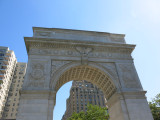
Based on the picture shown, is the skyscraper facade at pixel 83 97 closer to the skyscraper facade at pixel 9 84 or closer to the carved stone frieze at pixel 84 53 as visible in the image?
the skyscraper facade at pixel 9 84

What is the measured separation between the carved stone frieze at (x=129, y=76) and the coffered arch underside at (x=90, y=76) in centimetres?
176

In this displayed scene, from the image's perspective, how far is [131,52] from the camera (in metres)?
18.8

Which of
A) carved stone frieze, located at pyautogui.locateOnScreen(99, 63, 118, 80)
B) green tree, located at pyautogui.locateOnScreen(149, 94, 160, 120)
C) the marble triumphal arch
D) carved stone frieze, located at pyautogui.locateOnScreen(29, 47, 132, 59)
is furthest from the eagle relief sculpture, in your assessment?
green tree, located at pyautogui.locateOnScreen(149, 94, 160, 120)

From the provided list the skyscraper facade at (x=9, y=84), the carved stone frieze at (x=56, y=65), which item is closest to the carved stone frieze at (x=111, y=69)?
the carved stone frieze at (x=56, y=65)

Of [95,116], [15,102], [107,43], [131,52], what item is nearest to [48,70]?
[107,43]

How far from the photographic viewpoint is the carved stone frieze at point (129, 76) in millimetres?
15828

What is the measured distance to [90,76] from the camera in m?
18.5

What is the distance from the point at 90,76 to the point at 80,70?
2026 mm

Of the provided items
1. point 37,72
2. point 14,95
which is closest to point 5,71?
point 14,95

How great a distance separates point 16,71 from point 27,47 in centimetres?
5196

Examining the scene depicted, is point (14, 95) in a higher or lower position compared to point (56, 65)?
higher

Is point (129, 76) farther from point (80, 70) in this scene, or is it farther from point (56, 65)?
point (56, 65)

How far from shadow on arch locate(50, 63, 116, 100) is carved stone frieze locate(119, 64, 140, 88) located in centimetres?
175

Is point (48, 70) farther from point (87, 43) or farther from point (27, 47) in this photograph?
point (87, 43)
